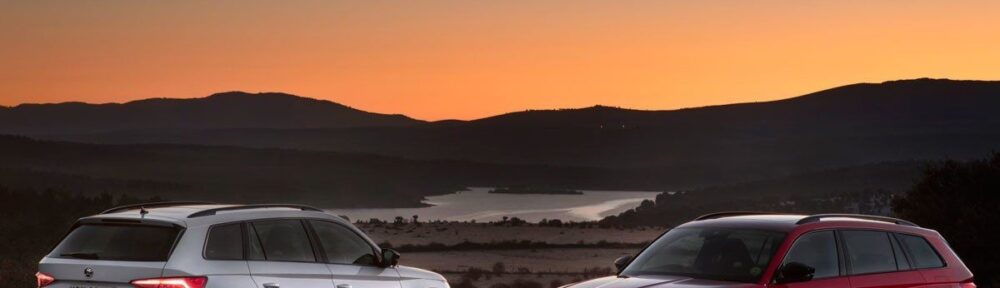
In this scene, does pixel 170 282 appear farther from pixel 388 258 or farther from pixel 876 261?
pixel 876 261

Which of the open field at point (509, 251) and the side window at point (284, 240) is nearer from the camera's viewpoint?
the side window at point (284, 240)

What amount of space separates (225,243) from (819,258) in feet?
16.7

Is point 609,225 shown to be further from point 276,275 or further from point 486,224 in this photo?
point 276,275

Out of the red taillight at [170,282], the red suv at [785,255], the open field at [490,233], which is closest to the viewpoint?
the red taillight at [170,282]

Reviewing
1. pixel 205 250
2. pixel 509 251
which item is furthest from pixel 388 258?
pixel 509 251

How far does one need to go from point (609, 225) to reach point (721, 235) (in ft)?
361

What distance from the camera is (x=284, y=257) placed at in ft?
42.0

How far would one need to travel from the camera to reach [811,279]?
1234cm

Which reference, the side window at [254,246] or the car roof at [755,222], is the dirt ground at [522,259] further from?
the side window at [254,246]

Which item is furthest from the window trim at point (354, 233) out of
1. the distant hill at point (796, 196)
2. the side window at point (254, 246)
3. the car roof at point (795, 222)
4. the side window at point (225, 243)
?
the distant hill at point (796, 196)

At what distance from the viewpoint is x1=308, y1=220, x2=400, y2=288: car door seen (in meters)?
13.4

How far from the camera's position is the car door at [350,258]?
1343cm

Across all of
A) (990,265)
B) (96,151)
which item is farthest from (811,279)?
(96,151)

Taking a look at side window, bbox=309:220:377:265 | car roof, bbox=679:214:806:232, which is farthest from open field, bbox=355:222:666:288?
car roof, bbox=679:214:806:232
